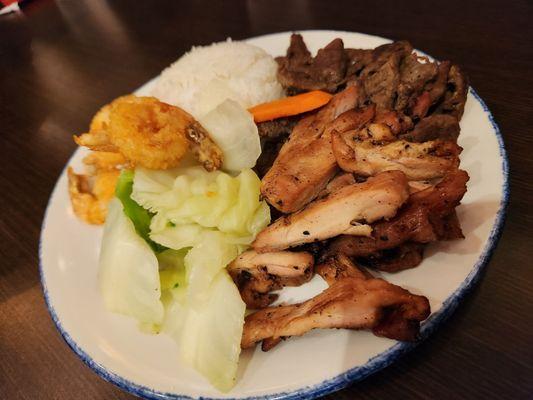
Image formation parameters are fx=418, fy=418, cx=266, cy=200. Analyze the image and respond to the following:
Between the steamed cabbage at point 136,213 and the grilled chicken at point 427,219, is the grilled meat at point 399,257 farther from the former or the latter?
the steamed cabbage at point 136,213

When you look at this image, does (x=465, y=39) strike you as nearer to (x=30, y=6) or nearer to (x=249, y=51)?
(x=249, y=51)

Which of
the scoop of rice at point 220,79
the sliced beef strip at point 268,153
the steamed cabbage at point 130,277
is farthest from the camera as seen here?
the scoop of rice at point 220,79

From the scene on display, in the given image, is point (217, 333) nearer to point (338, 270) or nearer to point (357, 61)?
point (338, 270)

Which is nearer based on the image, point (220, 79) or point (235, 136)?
point (235, 136)

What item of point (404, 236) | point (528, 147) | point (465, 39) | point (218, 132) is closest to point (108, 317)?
point (218, 132)

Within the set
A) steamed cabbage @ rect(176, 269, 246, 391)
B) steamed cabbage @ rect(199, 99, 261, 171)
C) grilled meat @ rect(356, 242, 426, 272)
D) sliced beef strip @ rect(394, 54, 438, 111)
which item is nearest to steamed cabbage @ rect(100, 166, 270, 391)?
steamed cabbage @ rect(176, 269, 246, 391)

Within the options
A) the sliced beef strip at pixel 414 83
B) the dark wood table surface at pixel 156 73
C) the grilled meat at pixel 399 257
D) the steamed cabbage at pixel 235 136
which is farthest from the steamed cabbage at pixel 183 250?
the sliced beef strip at pixel 414 83

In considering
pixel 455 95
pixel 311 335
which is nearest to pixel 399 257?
pixel 311 335
